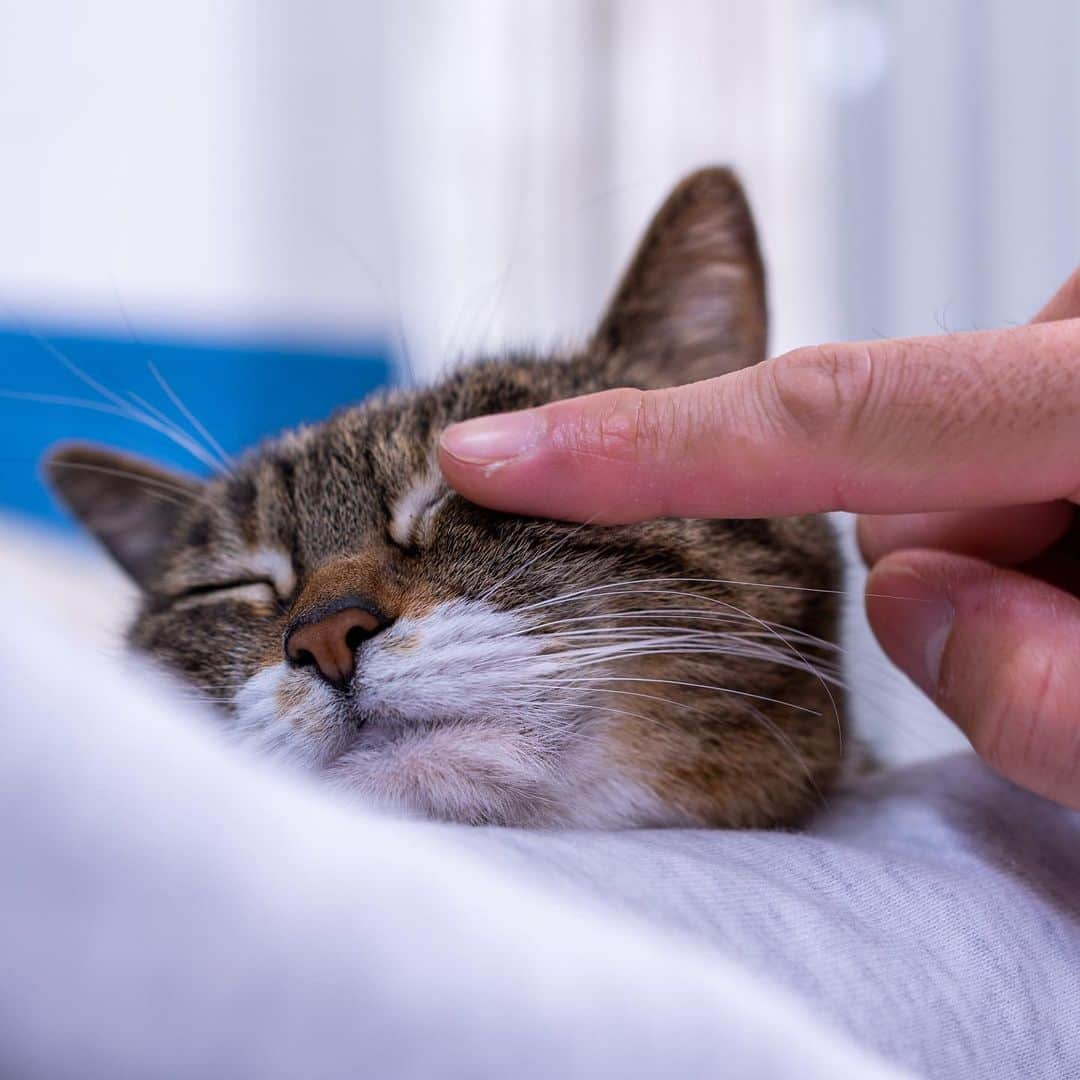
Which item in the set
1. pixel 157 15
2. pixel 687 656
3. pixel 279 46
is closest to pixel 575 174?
pixel 279 46

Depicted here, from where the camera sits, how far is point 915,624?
2.87 feet

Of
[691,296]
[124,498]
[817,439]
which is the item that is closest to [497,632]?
[817,439]

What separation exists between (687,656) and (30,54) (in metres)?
2.36

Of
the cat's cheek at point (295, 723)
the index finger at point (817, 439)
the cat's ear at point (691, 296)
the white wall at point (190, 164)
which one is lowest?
Result: the cat's cheek at point (295, 723)

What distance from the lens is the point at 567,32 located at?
2.81 m

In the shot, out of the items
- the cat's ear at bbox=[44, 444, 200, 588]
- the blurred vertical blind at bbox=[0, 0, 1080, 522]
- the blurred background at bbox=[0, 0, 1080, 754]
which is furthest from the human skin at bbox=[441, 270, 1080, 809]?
the blurred vertical blind at bbox=[0, 0, 1080, 522]

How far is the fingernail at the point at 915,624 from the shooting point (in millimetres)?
850

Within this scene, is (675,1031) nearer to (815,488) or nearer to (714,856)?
(714,856)

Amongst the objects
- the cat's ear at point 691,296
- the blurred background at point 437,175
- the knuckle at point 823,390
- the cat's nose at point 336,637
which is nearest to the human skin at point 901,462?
the knuckle at point 823,390

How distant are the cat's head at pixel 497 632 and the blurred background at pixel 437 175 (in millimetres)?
962

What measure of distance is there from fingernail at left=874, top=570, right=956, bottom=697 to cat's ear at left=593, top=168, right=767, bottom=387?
386 mm

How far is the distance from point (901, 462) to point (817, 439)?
0.20ft

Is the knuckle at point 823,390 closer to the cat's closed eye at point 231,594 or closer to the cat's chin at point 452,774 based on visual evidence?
the cat's chin at point 452,774

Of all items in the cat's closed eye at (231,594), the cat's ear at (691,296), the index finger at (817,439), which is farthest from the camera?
the cat's ear at (691,296)
